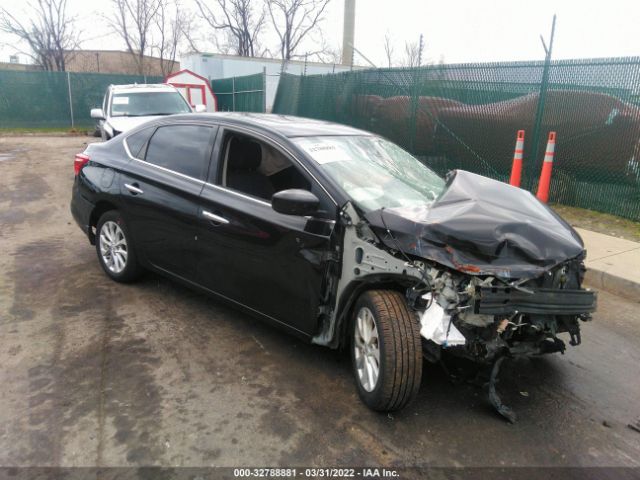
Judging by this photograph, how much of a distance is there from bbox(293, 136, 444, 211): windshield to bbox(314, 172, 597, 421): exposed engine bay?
0.31 metres

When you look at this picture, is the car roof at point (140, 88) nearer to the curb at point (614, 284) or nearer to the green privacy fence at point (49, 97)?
the curb at point (614, 284)

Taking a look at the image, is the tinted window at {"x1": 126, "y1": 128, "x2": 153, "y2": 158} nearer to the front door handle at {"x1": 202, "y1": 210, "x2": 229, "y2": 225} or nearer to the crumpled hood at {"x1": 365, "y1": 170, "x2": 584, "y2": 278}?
the front door handle at {"x1": 202, "y1": 210, "x2": 229, "y2": 225}

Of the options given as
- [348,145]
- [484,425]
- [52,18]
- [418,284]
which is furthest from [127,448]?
[52,18]

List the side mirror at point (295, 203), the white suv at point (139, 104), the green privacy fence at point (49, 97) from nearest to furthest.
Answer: the side mirror at point (295, 203) < the white suv at point (139, 104) < the green privacy fence at point (49, 97)

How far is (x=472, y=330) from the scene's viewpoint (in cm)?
275

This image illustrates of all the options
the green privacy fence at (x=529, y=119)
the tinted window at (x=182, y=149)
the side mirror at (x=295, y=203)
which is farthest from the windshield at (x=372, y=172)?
the green privacy fence at (x=529, y=119)

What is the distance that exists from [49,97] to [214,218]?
22.2 meters

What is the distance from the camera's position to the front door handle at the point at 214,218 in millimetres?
3746

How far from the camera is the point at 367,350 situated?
308 cm

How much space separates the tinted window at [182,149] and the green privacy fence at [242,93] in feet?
41.1

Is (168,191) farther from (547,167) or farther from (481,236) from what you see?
(547,167)

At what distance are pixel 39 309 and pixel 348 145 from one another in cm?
286

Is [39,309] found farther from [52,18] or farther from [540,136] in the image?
[52,18]

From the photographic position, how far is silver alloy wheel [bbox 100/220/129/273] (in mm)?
4789
